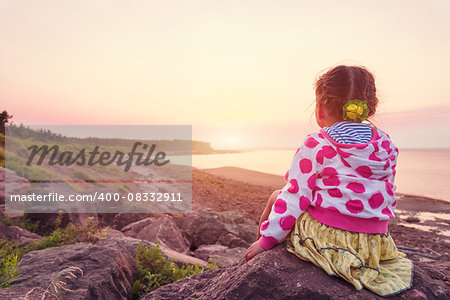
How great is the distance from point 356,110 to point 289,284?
4.27 ft

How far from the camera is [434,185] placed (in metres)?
21.3

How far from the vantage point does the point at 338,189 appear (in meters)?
2.04

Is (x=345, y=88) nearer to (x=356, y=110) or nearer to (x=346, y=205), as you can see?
(x=356, y=110)

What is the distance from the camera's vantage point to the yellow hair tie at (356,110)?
85.7 inches

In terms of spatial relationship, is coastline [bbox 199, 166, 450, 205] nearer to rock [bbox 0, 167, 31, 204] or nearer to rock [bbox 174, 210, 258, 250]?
rock [bbox 174, 210, 258, 250]

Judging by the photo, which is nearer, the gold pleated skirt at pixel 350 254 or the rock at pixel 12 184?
the gold pleated skirt at pixel 350 254

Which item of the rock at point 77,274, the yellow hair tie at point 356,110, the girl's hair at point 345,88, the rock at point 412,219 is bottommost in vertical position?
the rock at point 412,219

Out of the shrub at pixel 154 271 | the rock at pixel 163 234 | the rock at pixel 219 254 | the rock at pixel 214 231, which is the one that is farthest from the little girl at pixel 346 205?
the rock at pixel 214 231

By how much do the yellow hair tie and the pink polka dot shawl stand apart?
194 mm

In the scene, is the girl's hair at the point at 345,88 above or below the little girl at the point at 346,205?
above

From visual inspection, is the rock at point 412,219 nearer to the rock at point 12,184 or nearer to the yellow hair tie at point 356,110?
the yellow hair tie at point 356,110

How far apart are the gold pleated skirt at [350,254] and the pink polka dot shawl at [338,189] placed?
6 centimetres

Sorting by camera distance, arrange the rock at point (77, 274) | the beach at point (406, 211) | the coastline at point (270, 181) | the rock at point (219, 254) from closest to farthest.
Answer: the rock at point (77, 274) → the rock at point (219, 254) → the beach at point (406, 211) → the coastline at point (270, 181)

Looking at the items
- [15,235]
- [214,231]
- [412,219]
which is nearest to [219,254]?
[214,231]
